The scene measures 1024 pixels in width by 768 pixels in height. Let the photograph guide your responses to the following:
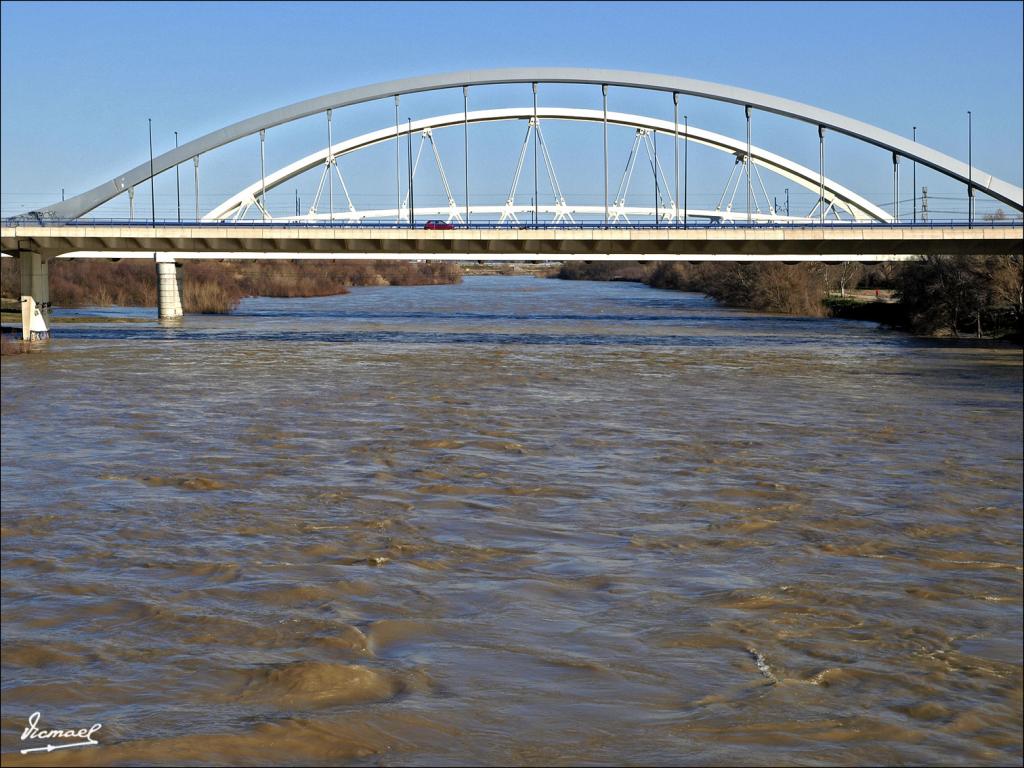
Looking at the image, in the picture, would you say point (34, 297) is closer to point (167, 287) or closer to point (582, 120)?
point (167, 287)

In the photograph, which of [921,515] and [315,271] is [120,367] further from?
[315,271]

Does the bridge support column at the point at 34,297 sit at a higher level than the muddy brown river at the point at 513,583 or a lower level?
higher

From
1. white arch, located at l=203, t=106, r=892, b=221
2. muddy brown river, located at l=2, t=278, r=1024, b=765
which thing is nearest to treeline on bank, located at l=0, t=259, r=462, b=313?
white arch, located at l=203, t=106, r=892, b=221

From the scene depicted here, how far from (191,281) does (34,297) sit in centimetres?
3032

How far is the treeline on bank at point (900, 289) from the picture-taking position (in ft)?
157

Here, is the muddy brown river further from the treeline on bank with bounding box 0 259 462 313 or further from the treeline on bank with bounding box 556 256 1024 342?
the treeline on bank with bounding box 0 259 462 313

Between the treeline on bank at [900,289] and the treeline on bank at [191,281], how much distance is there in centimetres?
2586

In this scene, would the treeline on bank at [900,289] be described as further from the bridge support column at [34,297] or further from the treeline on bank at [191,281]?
the bridge support column at [34,297]

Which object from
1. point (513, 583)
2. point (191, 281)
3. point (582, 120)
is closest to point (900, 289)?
point (582, 120)

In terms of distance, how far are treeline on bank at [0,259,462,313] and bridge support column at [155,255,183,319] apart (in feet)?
21.1

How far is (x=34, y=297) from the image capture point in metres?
51.2

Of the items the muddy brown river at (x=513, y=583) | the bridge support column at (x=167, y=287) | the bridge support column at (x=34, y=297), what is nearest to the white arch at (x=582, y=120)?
the bridge support column at (x=167, y=287)

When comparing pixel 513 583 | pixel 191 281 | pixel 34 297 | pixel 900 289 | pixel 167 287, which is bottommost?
pixel 513 583

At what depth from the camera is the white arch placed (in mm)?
68500
